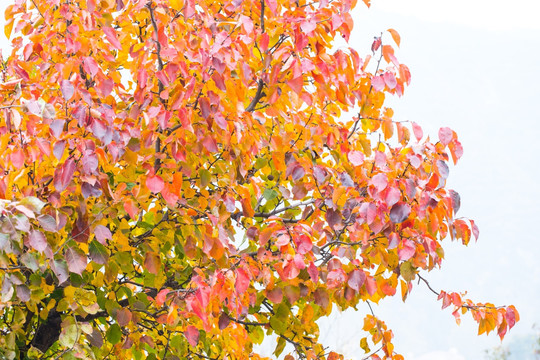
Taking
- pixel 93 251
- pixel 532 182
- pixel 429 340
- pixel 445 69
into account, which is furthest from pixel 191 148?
pixel 445 69

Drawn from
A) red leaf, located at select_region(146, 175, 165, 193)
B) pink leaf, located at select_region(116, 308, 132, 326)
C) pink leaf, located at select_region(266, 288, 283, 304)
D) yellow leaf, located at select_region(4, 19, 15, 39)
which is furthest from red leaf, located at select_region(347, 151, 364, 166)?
yellow leaf, located at select_region(4, 19, 15, 39)

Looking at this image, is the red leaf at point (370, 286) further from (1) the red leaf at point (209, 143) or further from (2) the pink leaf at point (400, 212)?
(1) the red leaf at point (209, 143)

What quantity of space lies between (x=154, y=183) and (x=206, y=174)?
484 millimetres

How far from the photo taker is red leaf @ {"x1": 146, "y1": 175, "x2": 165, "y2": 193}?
2.38m

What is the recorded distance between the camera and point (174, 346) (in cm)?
330

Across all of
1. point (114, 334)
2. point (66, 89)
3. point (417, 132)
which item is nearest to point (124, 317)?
point (114, 334)

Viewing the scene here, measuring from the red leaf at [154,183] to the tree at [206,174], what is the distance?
0.05 ft

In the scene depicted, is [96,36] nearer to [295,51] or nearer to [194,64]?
[194,64]

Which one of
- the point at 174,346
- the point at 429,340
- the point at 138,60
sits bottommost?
the point at 174,346

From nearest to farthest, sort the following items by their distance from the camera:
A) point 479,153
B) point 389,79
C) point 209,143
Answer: point 209,143
point 389,79
point 479,153

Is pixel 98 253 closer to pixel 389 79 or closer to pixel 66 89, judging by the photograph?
pixel 66 89

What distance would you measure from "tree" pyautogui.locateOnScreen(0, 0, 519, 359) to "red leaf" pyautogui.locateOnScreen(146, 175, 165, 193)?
15mm

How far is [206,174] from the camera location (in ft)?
9.34

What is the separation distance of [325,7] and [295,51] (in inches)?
17.3
